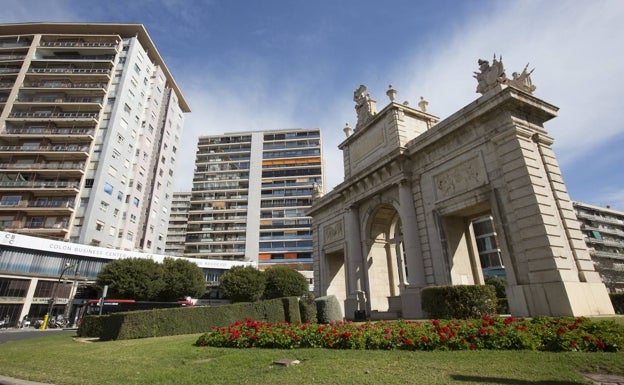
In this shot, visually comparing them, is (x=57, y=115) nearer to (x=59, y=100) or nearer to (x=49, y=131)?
(x=59, y=100)

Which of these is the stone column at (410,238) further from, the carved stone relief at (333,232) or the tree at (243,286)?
the tree at (243,286)

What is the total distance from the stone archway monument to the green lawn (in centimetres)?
747

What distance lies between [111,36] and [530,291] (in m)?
59.2

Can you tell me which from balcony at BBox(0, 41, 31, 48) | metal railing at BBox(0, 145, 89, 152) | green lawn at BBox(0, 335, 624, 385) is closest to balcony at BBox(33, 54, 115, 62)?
balcony at BBox(0, 41, 31, 48)

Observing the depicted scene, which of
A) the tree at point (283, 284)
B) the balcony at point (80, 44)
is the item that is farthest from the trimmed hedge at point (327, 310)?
the balcony at point (80, 44)

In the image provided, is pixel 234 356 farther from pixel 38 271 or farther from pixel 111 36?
pixel 111 36

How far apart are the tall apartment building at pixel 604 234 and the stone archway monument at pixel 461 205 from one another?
63931 mm

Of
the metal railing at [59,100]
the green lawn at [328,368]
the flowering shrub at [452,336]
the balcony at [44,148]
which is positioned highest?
the metal railing at [59,100]

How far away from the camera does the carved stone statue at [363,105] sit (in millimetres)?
24641

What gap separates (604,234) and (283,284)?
2792 inches

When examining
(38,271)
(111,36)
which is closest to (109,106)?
(111,36)

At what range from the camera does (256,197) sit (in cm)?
7156

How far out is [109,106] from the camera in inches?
1811

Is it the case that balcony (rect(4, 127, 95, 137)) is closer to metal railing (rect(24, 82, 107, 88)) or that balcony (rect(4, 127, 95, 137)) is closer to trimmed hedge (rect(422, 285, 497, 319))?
metal railing (rect(24, 82, 107, 88))
